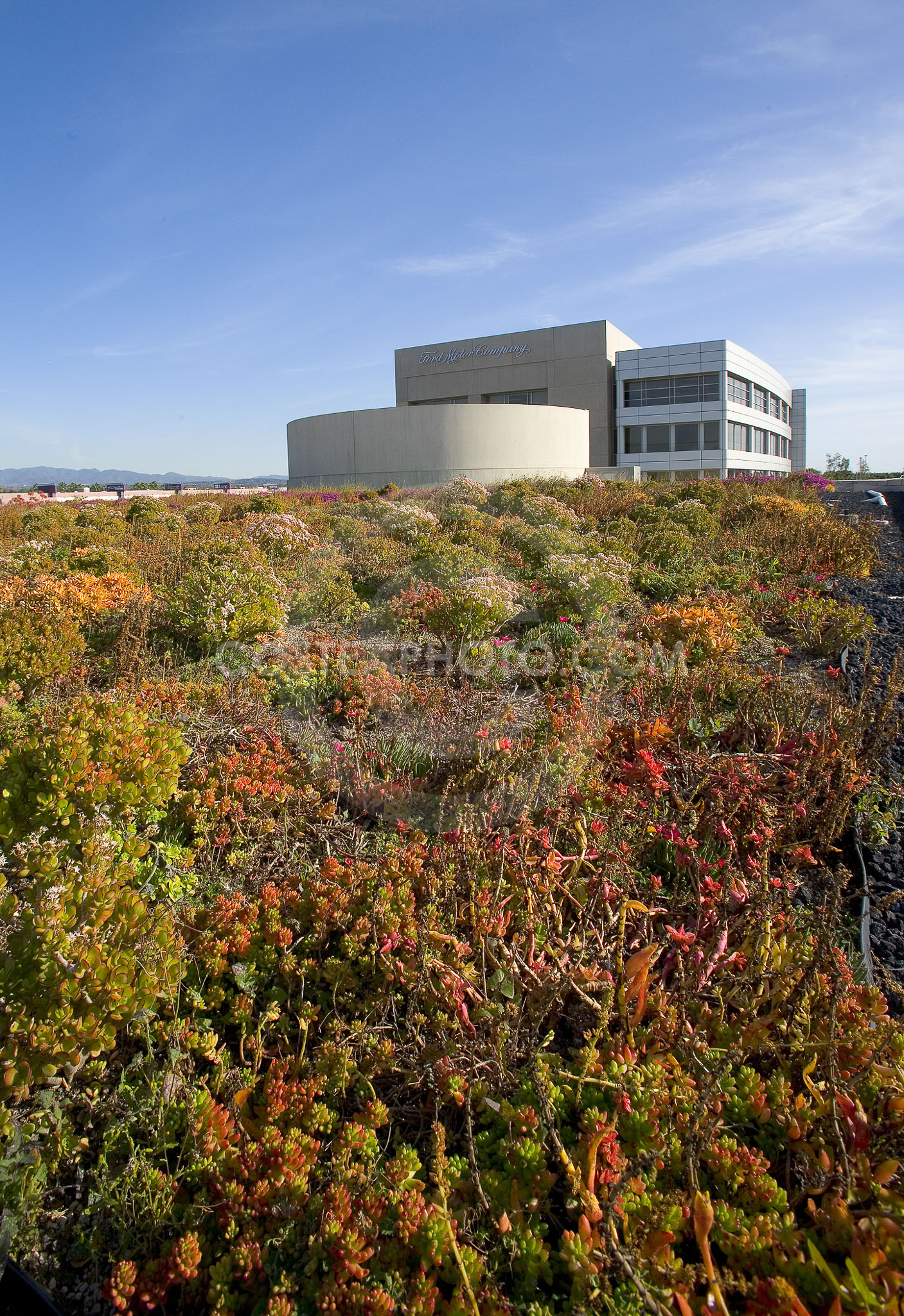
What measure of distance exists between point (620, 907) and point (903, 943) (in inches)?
37.9

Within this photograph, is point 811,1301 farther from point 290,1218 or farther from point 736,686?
point 736,686

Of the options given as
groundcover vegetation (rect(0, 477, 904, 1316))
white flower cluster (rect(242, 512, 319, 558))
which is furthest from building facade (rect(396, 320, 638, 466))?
groundcover vegetation (rect(0, 477, 904, 1316))

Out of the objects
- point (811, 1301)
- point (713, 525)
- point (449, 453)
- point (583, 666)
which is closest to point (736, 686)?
point (583, 666)

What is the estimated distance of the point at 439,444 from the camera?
28.4m

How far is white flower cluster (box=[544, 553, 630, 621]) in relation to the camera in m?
6.00

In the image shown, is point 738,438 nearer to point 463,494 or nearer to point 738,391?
point 738,391

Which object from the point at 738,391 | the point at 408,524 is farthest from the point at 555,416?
the point at 408,524

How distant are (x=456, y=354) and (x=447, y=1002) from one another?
4452 centimetres

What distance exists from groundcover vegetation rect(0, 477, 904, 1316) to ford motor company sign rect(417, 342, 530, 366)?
4087 centimetres

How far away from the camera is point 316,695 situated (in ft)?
15.4

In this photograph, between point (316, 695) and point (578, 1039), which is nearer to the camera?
point (578, 1039)

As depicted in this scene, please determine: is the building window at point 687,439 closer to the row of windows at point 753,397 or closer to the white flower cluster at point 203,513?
Answer: the row of windows at point 753,397

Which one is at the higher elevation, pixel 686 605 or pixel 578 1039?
pixel 686 605

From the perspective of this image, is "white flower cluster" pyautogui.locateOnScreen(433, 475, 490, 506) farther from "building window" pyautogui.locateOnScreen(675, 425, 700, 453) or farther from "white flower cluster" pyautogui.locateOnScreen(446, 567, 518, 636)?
"building window" pyautogui.locateOnScreen(675, 425, 700, 453)
